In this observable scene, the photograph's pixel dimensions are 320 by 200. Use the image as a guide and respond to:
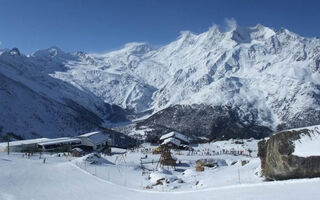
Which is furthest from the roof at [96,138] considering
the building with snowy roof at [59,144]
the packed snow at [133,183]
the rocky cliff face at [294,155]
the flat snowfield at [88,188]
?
the rocky cliff face at [294,155]

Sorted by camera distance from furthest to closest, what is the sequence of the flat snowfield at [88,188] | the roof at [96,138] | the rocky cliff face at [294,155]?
the roof at [96,138], the rocky cliff face at [294,155], the flat snowfield at [88,188]

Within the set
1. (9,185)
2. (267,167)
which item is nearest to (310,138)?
(267,167)

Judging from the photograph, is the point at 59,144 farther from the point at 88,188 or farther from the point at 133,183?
the point at 88,188

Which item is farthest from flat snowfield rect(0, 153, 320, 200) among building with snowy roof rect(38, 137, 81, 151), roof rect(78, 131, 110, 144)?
roof rect(78, 131, 110, 144)

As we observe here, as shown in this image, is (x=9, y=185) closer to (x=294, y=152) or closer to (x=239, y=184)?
(x=239, y=184)

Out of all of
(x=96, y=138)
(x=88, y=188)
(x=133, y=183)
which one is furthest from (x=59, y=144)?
(x=88, y=188)

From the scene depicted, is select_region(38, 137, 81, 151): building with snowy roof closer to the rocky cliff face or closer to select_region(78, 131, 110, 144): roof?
select_region(78, 131, 110, 144): roof

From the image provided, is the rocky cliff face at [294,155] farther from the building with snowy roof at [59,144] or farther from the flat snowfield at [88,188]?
the building with snowy roof at [59,144]
